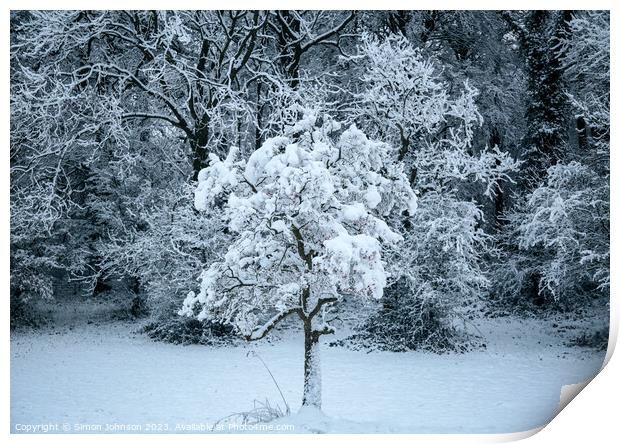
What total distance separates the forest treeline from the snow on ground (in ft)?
1.32

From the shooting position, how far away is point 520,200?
250 inches

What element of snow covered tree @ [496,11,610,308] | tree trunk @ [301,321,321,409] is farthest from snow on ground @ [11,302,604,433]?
snow covered tree @ [496,11,610,308]

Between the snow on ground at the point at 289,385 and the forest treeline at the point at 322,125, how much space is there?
0.40 m

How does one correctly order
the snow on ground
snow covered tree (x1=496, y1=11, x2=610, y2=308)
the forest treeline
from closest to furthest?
1. the snow on ground
2. snow covered tree (x1=496, y1=11, x2=610, y2=308)
3. the forest treeline

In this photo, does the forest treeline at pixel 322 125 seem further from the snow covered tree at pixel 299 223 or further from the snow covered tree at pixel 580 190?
the snow covered tree at pixel 299 223

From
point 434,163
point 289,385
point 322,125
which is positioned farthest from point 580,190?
point 289,385

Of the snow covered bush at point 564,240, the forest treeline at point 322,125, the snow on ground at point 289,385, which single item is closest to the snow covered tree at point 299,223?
the snow on ground at point 289,385

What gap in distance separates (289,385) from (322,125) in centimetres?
249

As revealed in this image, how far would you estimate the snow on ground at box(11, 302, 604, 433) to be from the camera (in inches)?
210

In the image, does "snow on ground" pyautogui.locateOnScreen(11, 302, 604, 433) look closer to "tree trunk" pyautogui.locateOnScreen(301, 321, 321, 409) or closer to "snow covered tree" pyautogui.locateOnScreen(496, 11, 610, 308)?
"tree trunk" pyautogui.locateOnScreen(301, 321, 321, 409)

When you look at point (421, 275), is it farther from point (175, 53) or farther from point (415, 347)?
point (175, 53)

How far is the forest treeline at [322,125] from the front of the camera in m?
5.77
